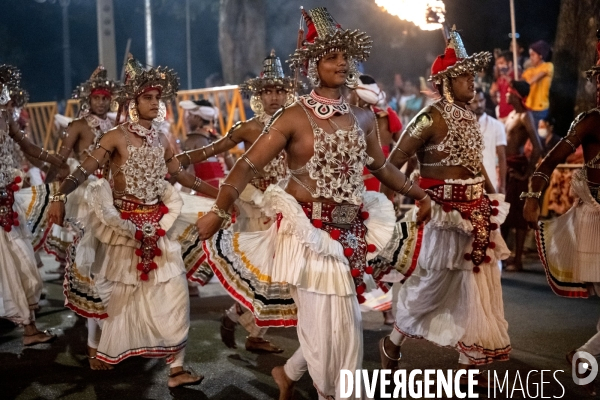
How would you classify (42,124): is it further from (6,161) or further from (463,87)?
(463,87)

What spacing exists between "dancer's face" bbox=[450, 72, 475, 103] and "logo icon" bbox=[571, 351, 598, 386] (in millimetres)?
2020

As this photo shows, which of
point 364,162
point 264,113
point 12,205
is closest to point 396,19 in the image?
Answer: point 264,113

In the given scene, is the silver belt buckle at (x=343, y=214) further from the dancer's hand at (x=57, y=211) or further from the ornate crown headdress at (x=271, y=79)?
the ornate crown headdress at (x=271, y=79)

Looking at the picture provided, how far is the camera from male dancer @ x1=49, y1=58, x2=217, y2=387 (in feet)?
18.4

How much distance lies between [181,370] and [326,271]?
1.86 meters

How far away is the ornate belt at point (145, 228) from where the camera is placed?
5652 millimetres

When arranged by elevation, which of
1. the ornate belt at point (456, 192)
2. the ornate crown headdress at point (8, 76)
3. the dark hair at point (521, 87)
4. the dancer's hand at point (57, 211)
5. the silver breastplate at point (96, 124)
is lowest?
the dancer's hand at point (57, 211)

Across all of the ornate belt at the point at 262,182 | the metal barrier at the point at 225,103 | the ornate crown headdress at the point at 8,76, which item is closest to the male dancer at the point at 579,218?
the ornate belt at the point at 262,182

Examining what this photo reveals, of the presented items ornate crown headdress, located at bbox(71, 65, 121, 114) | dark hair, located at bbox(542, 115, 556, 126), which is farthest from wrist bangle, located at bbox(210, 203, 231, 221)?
dark hair, located at bbox(542, 115, 556, 126)

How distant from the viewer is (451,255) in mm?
5457

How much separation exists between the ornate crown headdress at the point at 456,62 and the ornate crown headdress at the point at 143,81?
2.05 meters

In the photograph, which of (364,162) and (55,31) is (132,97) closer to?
(364,162)

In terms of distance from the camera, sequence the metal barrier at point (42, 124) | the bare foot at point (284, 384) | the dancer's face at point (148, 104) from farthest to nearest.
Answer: the metal barrier at point (42, 124)
the dancer's face at point (148, 104)
the bare foot at point (284, 384)

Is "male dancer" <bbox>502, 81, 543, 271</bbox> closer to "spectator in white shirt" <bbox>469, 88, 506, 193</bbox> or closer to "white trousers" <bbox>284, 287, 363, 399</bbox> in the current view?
"spectator in white shirt" <bbox>469, 88, 506, 193</bbox>
